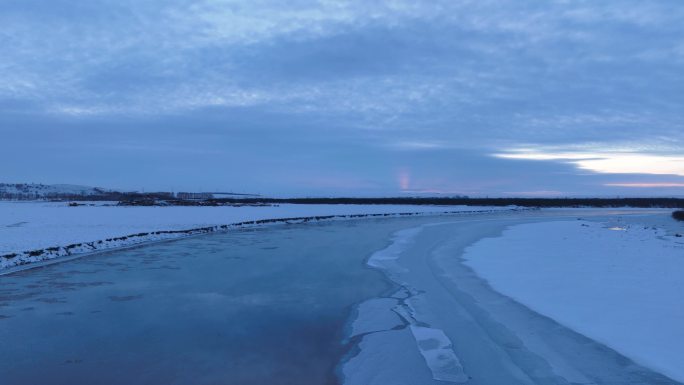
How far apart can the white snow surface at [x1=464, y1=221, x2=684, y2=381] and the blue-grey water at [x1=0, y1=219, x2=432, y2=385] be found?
3.05m

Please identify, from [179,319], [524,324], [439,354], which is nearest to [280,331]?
[179,319]

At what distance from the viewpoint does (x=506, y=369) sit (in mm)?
5137

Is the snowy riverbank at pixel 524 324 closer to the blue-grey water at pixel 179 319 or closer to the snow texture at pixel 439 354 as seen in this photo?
the snow texture at pixel 439 354

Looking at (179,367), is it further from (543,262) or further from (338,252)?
(338,252)

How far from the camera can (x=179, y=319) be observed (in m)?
7.37

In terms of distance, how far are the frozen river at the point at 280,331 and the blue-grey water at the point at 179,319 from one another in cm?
2

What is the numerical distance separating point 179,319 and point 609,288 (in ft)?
24.2

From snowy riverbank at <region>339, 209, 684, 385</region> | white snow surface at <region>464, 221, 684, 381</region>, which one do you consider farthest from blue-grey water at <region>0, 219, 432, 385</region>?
white snow surface at <region>464, 221, 684, 381</region>

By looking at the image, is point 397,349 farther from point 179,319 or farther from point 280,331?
point 179,319

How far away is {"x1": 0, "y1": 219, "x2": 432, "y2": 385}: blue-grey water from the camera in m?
5.17

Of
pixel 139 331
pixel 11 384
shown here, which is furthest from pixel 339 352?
pixel 11 384

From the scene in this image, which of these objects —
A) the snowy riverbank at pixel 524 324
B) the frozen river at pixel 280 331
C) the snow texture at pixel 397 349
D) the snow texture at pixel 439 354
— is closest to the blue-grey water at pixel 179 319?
the frozen river at pixel 280 331

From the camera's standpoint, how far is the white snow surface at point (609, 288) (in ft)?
19.5

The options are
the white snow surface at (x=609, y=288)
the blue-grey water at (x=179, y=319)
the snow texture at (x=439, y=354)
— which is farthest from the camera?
the white snow surface at (x=609, y=288)
